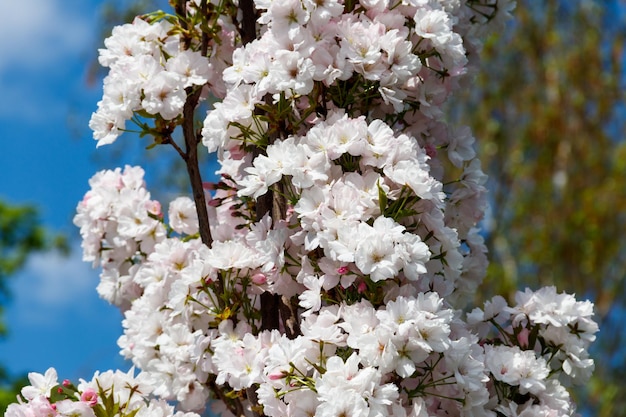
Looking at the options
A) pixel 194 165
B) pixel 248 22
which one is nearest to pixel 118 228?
pixel 194 165

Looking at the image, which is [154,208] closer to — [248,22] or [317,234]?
[248,22]

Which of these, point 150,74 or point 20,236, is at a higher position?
point 20,236

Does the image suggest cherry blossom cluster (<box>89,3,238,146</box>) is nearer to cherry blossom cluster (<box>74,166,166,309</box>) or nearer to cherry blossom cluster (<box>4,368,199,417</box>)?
cherry blossom cluster (<box>74,166,166,309</box>)

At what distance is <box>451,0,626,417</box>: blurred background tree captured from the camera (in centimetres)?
852

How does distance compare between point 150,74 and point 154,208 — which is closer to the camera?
point 150,74

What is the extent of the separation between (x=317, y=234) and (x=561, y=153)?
7199 millimetres

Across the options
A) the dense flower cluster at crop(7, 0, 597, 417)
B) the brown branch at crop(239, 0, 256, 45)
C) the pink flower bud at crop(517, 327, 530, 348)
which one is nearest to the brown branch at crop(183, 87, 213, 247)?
the dense flower cluster at crop(7, 0, 597, 417)

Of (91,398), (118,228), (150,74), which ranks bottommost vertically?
(91,398)

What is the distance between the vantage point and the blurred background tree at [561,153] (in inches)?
335

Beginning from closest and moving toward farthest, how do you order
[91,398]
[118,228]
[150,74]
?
[91,398], [150,74], [118,228]

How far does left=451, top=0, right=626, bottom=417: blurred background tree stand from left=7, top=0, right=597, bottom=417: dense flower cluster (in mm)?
5699

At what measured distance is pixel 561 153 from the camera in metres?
8.95

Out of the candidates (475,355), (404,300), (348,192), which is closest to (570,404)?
(475,355)

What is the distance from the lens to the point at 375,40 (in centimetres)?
229
